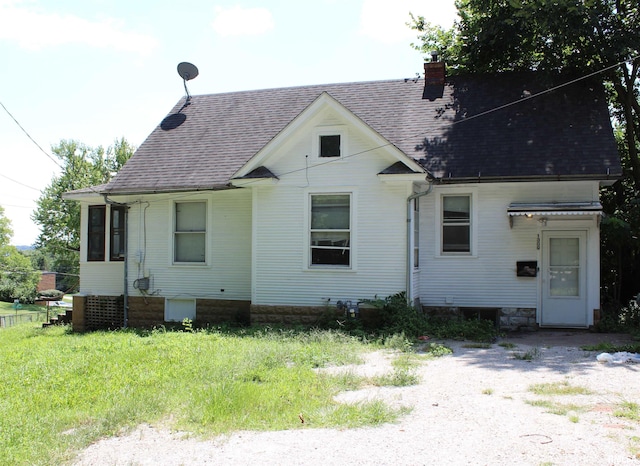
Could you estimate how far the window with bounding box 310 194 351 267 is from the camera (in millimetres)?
13109

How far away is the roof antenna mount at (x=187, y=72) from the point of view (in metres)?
18.7

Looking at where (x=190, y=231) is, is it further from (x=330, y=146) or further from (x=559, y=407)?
(x=559, y=407)

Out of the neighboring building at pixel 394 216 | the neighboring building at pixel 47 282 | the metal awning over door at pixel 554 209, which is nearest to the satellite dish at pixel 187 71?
the neighboring building at pixel 394 216

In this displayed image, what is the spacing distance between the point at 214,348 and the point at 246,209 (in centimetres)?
496

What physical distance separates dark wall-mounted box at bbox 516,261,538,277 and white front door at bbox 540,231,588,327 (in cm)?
34

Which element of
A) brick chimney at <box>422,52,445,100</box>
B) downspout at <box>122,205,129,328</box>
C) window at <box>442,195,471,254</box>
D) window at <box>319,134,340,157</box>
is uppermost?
brick chimney at <box>422,52,445,100</box>

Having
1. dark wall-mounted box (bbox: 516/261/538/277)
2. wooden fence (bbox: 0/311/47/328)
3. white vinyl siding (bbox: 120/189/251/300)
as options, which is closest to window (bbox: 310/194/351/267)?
white vinyl siding (bbox: 120/189/251/300)

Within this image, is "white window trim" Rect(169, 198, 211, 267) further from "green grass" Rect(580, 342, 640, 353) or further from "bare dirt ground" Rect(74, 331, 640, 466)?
"green grass" Rect(580, 342, 640, 353)

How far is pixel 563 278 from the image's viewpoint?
1323cm

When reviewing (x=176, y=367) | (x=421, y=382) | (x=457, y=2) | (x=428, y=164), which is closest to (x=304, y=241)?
(x=428, y=164)

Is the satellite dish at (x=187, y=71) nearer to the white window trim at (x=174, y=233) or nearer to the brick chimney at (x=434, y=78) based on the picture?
the white window trim at (x=174, y=233)

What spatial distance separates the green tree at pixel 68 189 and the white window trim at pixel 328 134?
4019cm

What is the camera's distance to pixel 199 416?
6.15m

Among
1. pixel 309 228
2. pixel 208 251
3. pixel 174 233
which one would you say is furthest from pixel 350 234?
pixel 174 233
